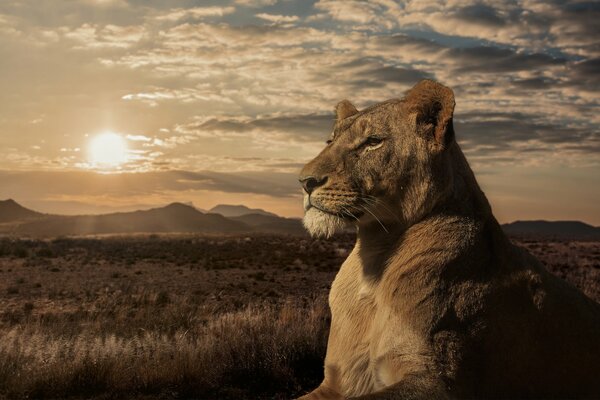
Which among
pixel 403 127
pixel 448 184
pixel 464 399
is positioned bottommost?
pixel 464 399

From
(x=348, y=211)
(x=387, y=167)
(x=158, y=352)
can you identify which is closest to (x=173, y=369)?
(x=158, y=352)

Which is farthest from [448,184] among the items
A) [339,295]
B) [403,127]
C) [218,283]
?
[218,283]

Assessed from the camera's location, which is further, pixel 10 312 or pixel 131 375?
pixel 10 312

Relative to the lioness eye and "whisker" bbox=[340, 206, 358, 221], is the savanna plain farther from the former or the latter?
the lioness eye

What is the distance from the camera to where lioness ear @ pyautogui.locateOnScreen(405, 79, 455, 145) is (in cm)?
414

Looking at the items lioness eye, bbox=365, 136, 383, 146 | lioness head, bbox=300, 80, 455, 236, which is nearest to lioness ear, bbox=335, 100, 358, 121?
lioness head, bbox=300, 80, 455, 236

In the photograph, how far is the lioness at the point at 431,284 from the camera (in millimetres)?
4000

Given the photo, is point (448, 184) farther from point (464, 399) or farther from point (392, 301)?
point (464, 399)

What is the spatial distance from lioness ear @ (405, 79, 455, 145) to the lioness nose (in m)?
0.78

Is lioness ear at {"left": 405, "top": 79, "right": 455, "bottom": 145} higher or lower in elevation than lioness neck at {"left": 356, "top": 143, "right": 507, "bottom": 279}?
higher

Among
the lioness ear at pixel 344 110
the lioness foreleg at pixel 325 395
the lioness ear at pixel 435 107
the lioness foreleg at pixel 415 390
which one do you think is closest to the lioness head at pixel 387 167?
the lioness ear at pixel 435 107

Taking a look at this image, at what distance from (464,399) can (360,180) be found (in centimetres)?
157

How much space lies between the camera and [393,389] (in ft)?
12.2

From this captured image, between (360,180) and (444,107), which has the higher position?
(444,107)
